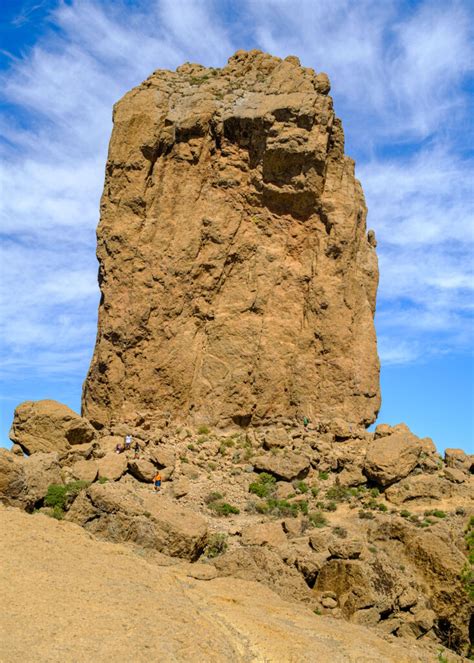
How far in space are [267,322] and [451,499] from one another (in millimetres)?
10704

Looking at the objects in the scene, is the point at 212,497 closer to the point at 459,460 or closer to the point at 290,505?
the point at 290,505

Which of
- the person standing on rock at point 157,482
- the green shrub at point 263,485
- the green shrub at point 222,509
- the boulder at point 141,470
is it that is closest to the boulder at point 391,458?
the green shrub at point 263,485

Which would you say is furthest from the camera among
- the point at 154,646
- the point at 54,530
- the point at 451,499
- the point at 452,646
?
the point at 451,499

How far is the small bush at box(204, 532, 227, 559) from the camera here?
17.7 meters

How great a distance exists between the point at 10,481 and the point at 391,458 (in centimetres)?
1454

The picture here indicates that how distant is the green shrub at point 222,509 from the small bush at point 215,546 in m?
3.31

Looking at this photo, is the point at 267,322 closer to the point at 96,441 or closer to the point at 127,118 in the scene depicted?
the point at 96,441

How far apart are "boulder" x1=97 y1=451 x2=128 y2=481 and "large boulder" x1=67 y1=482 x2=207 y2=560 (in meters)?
3.99

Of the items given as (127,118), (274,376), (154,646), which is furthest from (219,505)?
(127,118)

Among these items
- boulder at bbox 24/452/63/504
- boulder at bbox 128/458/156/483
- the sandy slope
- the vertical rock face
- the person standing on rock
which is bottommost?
the sandy slope

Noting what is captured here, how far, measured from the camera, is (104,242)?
2895 centimetres

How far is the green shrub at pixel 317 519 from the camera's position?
2169 centimetres

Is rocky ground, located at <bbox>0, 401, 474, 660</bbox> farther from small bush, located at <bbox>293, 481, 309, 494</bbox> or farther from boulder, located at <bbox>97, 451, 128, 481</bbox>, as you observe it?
small bush, located at <bbox>293, 481, 309, 494</bbox>

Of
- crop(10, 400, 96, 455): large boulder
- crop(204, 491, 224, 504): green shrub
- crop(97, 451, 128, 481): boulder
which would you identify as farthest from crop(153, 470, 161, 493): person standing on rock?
crop(10, 400, 96, 455): large boulder
